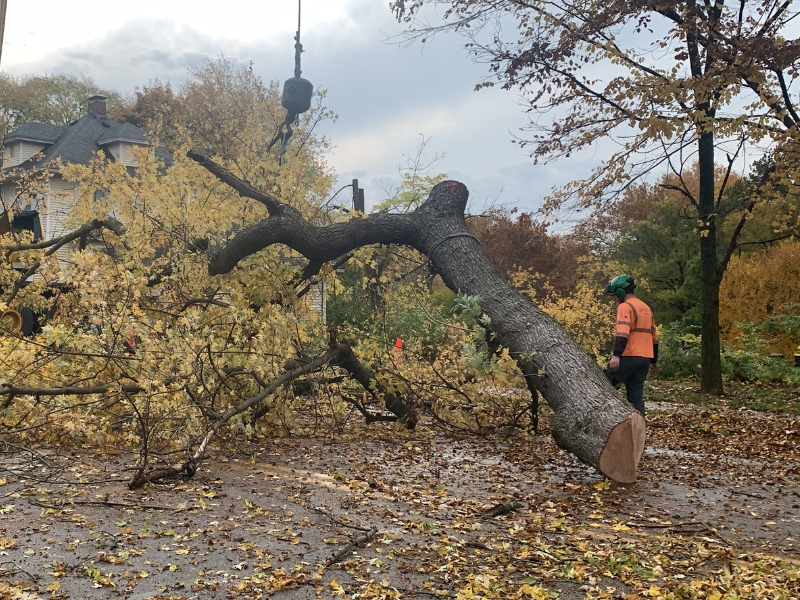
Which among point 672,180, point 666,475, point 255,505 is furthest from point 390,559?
point 672,180

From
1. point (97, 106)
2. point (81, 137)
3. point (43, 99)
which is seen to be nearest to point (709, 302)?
point (81, 137)

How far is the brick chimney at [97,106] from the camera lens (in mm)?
37269

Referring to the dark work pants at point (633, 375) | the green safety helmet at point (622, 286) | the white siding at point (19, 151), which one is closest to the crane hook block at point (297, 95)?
the green safety helmet at point (622, 286)

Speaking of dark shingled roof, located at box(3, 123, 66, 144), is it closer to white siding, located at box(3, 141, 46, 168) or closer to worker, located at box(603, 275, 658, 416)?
white siding, located at box(3, 141, 46, 168)

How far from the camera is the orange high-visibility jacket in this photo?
834 centimetres

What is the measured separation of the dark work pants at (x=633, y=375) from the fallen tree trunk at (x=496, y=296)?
3.69 ft

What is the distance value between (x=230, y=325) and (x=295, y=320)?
2.23 ft

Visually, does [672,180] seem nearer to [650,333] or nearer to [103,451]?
[650,333]

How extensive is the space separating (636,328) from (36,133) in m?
34.0

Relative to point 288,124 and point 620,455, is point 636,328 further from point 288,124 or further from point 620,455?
point 288,124

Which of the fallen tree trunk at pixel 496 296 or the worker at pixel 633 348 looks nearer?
the fallen tree trunk at pixel 496 296

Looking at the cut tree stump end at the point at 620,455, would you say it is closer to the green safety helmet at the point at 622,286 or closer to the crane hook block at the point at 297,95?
the green safety helmet at the point at 622,286

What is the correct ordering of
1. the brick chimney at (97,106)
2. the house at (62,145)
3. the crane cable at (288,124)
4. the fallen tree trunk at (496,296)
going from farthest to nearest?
the brick chimney at (97,106) → the house at (62,145) → the crane cable at (288,124) → the fallen tree trunk at (496,296)

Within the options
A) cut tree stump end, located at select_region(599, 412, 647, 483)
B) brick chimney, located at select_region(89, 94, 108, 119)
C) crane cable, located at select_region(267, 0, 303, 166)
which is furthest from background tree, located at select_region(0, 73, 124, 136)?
cut tree stump end, located at select_region(599, 412, 647, 483)
